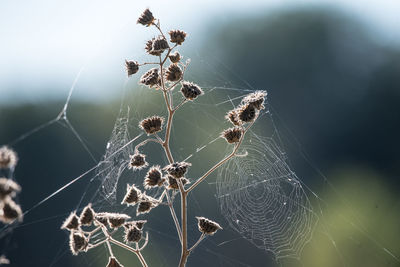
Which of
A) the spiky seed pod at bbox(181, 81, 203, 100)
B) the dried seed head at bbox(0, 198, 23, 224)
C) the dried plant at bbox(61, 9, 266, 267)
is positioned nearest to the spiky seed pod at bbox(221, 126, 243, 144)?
the dried plant at bbox(61, 9, 266, 267)

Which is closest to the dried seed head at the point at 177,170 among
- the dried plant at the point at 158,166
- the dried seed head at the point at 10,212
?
the dried plant at the point at 158,166

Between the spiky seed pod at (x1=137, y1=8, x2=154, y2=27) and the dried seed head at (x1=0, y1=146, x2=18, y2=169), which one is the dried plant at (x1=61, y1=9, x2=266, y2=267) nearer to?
the spiky seed pod at (x1=137, y1=8, x2=154, y2=27)

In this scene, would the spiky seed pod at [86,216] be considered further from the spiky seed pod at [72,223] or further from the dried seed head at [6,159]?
the dried seed head at [6,159]

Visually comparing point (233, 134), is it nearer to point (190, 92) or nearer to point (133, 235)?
point (190, 92)

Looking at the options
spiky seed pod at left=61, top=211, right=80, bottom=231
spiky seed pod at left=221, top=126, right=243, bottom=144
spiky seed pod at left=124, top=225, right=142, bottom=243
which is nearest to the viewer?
spiky seed pod at left=61, top=211, right=80, bottom=231

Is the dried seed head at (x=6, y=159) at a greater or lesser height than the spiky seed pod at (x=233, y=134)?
greater

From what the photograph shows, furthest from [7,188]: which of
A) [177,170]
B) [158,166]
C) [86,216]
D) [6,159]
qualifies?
[158,166]

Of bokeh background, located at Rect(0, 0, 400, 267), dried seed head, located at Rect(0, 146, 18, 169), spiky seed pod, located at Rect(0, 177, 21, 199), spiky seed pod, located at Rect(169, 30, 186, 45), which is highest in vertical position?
dried seed head, located at Rect(0, 146, 18, 169)
